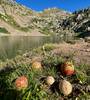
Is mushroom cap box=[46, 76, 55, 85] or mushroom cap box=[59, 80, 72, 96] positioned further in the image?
mushroom cap box=[46, 76, 55, 85]

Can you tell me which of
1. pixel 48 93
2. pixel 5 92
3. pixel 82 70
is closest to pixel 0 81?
pixel 5 92

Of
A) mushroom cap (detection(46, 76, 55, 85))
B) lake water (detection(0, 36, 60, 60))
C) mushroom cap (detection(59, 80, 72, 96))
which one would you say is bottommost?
lake water (detection(0, 36, 60, 60))

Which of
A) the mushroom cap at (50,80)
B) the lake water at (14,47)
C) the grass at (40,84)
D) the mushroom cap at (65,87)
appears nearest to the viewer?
the grass at (40,84)

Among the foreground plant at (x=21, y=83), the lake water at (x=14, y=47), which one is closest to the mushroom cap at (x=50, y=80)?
the foreground plant at (x=21, y=83)

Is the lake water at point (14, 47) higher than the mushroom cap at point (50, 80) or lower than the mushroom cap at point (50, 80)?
lower

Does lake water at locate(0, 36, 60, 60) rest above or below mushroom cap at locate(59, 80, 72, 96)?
below

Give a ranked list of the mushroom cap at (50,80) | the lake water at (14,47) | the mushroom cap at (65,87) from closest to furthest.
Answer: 1. the mushroom cap at (65,87)
2. the mushroom cap at (50,80)
3. the lake water at (14,47)

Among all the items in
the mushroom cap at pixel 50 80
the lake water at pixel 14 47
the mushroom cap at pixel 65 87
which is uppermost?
the mushroom cap at pixel 50 80

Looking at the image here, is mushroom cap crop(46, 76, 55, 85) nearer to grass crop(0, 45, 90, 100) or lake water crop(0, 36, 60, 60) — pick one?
grass crop(0, 45, 90, 100)

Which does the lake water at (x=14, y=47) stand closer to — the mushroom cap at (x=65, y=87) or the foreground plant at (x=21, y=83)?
the foreground plant at (x=21, y=83)

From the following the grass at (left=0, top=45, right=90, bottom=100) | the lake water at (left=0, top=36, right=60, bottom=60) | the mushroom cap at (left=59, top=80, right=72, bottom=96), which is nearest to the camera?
the grass at (left=0, top=45, right=90, bottom=100)

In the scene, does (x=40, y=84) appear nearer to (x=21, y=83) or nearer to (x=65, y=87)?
(x=21, y=83)

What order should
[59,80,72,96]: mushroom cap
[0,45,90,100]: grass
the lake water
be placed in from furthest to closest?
the lake water
[59,80,72,96]: mushroom cap
[0,45,90,100]: grass

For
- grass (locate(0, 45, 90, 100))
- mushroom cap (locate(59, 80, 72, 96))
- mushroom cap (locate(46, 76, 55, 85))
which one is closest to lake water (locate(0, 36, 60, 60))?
grass (locate(0, 45, 90, 100))
